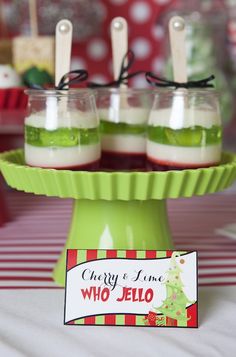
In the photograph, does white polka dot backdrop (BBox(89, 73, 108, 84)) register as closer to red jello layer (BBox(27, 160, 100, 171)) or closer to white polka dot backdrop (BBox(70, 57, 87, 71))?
white polka dot backdrop (BBox(70, 57, 87, 71))

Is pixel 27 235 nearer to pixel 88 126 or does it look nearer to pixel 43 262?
pixel 43 262

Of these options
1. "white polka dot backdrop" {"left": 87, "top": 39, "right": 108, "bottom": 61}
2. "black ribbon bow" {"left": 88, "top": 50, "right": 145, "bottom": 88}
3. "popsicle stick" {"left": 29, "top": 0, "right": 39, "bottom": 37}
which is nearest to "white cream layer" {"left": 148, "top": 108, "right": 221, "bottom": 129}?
"black ribbon bow" {"left": 88, "top": 50, "right": 145, "bottom": 88}

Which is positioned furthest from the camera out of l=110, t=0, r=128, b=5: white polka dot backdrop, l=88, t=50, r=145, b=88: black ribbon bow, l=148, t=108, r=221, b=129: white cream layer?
l=110, t=0, r=128, b=5: white polka dot backdrop

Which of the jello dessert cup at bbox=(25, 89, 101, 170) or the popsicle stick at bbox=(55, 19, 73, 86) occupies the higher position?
the popsicle stick at bbox=(55, 19, 73, 86)

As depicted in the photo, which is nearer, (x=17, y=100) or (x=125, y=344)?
(x=125, y=344)

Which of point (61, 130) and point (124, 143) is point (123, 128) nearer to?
point (124, 143)

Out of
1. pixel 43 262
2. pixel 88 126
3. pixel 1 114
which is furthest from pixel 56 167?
pixel 1 114
